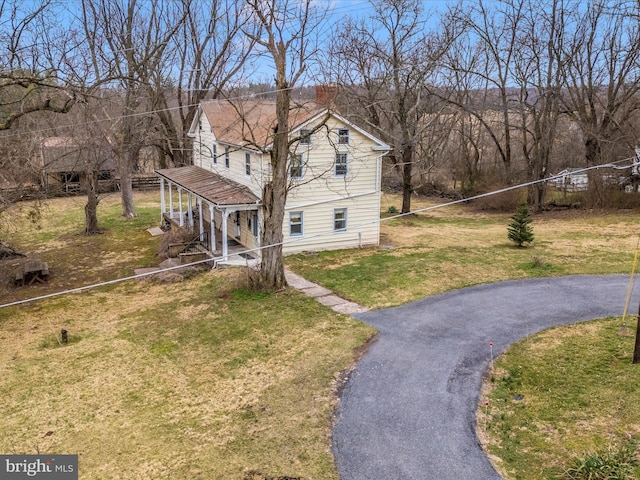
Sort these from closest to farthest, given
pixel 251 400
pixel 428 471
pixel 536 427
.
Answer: pixel 428 471 → pixel 536 427 → pixel 251 400

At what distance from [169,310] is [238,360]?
4.67m

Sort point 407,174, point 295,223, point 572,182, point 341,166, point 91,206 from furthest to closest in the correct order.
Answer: point 572,182
point 407,174
point 91,206
point 341,166
point 295,223

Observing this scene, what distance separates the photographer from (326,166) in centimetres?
2116

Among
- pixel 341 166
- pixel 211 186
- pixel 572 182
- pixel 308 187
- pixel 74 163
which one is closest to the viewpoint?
pixel 308 187

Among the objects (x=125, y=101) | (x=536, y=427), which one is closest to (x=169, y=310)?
(x=536, y=427)

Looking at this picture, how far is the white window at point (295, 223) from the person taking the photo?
2100cm

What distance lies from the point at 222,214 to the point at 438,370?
37.0 ft

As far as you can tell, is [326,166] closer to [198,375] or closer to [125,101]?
[198,375]

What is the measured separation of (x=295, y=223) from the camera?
68.9 ft

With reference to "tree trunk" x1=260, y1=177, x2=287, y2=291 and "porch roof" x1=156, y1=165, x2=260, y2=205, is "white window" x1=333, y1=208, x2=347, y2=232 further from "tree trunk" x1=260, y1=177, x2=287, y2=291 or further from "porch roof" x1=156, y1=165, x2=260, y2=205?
"tree trunk" x1=260, y1=177, x2=287, y2=291

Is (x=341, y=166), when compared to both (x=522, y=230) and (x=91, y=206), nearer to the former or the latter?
(x=522, y=230)
